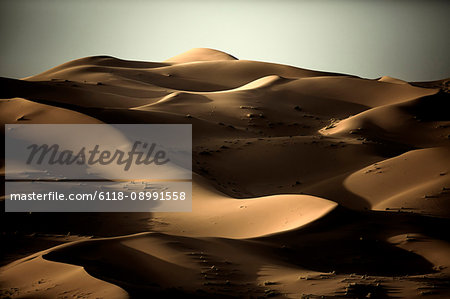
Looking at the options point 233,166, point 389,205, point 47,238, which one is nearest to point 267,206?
point 389,205

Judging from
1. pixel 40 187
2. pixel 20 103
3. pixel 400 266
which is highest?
pixel 20 103

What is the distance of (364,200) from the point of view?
571 inches

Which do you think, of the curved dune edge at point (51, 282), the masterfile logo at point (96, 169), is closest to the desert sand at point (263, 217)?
the curved dune edge at point (51, 282)

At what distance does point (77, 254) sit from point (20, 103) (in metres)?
13.4

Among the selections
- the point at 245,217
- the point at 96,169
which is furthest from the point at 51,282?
the point at 96,169

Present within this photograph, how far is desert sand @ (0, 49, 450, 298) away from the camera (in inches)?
312

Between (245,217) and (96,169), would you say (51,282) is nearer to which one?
(245,217)

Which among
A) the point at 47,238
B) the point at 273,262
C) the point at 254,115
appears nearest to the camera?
the point at 273,262

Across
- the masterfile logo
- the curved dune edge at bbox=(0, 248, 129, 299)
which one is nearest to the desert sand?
the curved dune edge at bbox=(0, 248, 129, 299)

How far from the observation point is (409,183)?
14.8 metres

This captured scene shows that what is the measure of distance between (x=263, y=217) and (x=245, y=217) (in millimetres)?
383

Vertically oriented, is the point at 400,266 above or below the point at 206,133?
below

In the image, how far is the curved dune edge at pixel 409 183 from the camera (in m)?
13.2

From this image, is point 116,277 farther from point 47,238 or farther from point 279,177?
point 279,177
